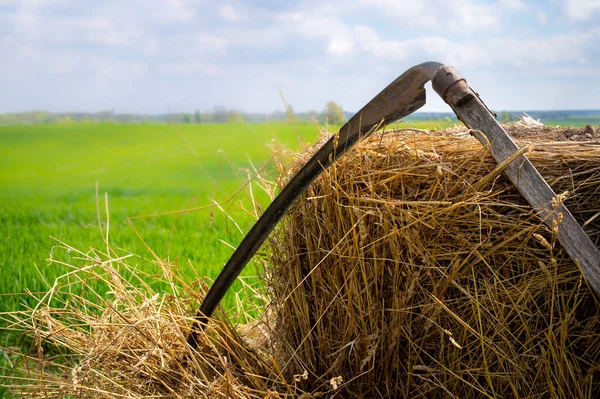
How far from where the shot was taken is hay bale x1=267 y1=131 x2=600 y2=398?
184 centimetres

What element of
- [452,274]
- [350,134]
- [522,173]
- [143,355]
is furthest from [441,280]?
[143,355]

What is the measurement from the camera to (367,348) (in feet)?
6.61

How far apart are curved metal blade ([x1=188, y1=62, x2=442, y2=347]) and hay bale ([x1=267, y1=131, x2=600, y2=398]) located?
118 mm

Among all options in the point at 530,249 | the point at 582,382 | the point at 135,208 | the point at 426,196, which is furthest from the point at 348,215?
the point at 135,208

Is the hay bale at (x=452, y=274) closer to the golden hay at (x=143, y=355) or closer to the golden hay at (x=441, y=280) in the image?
the golden hay at (x=441, y=280)

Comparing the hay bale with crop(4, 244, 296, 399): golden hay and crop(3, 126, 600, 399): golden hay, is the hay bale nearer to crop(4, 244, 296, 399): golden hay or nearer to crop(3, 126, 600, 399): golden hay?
crop(3, 126, 600, 399): golden hay

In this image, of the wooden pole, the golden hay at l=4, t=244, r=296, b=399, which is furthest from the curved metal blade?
the golden hay at l=4, t=244, r=296, b=399

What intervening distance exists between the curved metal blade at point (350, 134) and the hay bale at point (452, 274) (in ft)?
0.39

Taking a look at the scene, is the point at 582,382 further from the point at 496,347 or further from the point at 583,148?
the point at 583,148

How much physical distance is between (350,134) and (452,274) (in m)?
0.61

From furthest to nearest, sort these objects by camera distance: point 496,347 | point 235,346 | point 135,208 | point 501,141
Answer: point 135,208, point 235,346, point 496,347, point 501,141

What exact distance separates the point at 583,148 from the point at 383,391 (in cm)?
119

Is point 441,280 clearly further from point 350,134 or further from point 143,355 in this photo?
point 143,355

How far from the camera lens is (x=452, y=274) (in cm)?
185
